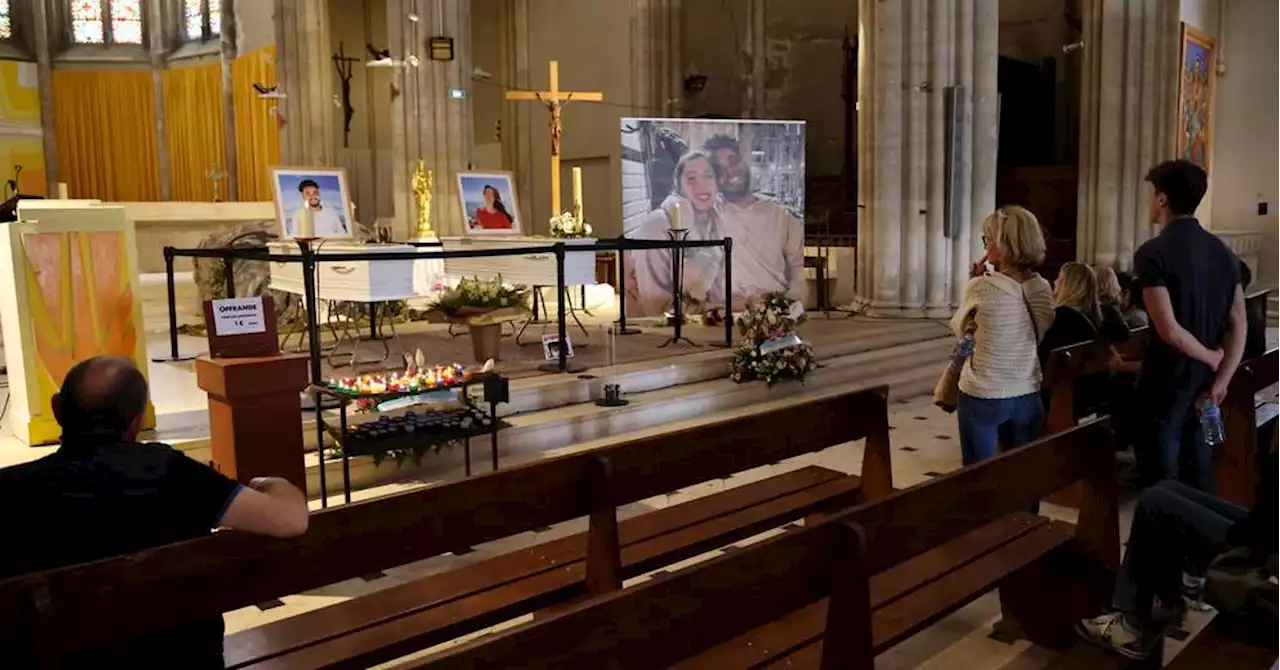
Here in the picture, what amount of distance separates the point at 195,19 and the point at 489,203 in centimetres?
1381

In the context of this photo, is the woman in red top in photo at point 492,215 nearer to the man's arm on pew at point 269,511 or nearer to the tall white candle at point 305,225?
the tall white candle at point 305,225

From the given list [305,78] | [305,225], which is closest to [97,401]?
[305,225]

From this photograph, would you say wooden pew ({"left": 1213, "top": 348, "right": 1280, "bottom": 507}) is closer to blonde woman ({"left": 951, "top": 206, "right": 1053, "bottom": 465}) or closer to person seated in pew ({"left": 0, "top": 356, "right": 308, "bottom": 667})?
blonde woman ({"left": 951, "top": 206, "right": 1053, "bottom": 465})

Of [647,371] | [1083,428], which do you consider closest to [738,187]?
[647,371]

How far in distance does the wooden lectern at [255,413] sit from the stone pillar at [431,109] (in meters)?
7.29

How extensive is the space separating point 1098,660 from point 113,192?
21634 mm

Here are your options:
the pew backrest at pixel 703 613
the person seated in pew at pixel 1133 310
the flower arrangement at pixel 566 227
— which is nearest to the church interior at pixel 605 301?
the pew backrest at pixel 703 613

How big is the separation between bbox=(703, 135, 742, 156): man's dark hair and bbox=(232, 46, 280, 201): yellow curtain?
9.61 meters

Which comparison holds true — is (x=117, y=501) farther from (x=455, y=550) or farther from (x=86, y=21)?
(x=86, y=21)

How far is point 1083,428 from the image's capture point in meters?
3.36

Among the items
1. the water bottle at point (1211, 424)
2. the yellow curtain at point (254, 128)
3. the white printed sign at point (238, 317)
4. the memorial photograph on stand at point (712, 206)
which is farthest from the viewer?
the yellow curtain at point (254, 128)

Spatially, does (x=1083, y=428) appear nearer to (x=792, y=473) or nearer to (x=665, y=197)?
(x=792, y=473)

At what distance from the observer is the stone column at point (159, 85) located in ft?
67.2

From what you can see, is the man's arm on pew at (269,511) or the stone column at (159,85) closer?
the man's arm on pew at (269,511)
